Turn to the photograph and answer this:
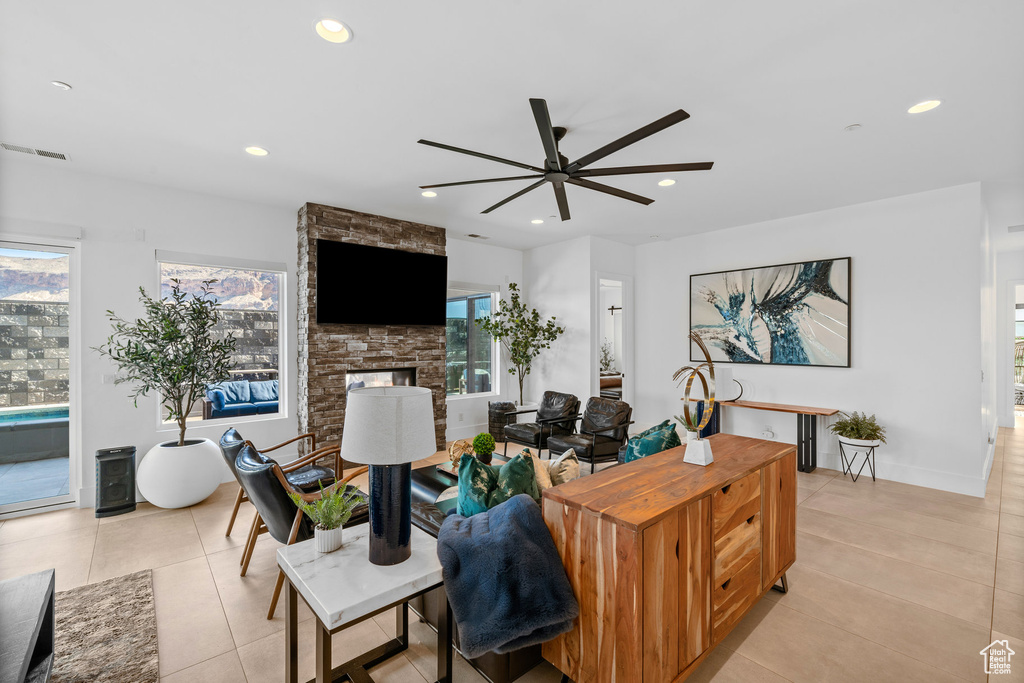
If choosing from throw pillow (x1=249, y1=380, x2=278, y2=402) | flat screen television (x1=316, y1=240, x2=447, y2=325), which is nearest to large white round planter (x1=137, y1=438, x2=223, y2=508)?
throw pillow (x1=249, y1=380, x2=278, y2=402)

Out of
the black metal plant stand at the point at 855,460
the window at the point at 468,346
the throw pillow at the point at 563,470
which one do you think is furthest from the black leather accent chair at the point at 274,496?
the black metal plant stand at the point at 855,460

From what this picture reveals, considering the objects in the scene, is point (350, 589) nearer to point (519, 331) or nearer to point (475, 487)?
point (475, 487)

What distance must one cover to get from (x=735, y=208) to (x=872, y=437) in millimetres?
2637

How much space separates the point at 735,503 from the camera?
2057 mm

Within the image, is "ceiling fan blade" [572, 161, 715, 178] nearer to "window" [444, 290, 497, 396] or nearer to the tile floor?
"window" [444, 290, 497, 396]

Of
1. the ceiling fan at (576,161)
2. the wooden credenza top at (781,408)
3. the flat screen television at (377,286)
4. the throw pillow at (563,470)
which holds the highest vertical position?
the ceiling fan at (576,161)

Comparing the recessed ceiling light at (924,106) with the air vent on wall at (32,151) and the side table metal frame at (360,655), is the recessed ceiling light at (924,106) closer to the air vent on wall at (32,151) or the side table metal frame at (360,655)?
the side table metal frame at (360,655)

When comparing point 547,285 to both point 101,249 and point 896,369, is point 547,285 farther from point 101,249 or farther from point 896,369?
point 101,249

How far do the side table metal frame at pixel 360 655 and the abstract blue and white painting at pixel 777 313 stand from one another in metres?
4.85

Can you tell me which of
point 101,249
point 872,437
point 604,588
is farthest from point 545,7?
point 872,437

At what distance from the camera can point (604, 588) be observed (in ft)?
5.33

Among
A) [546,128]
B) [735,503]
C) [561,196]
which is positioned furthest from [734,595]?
[561,196]

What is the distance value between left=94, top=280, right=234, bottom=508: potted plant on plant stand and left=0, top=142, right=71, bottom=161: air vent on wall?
1.14 metres

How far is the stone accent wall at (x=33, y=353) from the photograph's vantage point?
3.63 meters
